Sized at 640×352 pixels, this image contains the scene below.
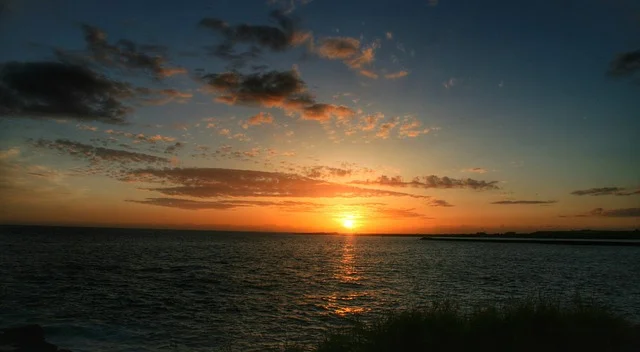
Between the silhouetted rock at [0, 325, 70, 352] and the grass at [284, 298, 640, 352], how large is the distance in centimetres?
1359

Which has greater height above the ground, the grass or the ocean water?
the grass

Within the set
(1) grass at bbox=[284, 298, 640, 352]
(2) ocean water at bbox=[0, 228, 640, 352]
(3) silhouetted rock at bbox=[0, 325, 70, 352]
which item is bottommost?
(2) ocean water at bbox=[0, 228, 640, 352]

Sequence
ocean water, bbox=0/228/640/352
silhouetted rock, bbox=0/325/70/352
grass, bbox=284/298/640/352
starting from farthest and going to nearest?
ocean water, bbox=0/228/640/352
silhouetted rock, bbox=0/325/70/352
grass, bbox=284/298/640/352

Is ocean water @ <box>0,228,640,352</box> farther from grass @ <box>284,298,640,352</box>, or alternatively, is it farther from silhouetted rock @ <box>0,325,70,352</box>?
grass @ <box>284,298,640,352</box>

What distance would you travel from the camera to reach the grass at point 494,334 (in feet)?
42.6

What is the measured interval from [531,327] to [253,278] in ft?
128

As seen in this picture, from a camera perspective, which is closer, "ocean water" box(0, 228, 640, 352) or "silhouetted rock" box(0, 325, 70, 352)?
"silhouetted rock" box(0, 325, 70, 352)

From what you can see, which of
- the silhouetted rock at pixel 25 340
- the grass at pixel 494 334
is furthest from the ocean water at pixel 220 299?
the grass at pixel 494 334

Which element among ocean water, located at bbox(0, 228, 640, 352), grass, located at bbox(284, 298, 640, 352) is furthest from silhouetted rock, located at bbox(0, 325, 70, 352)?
grass, located at bbox(284, 298, 640, 352)

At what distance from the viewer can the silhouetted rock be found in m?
19.2

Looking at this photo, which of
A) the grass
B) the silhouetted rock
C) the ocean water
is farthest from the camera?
the ocean water

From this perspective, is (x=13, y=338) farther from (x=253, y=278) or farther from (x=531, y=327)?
(x=253, y=278)

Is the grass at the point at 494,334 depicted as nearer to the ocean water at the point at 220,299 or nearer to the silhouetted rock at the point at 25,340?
the ocean water at the point at 220,299

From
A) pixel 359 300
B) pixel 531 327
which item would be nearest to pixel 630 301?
pixel 359 300
